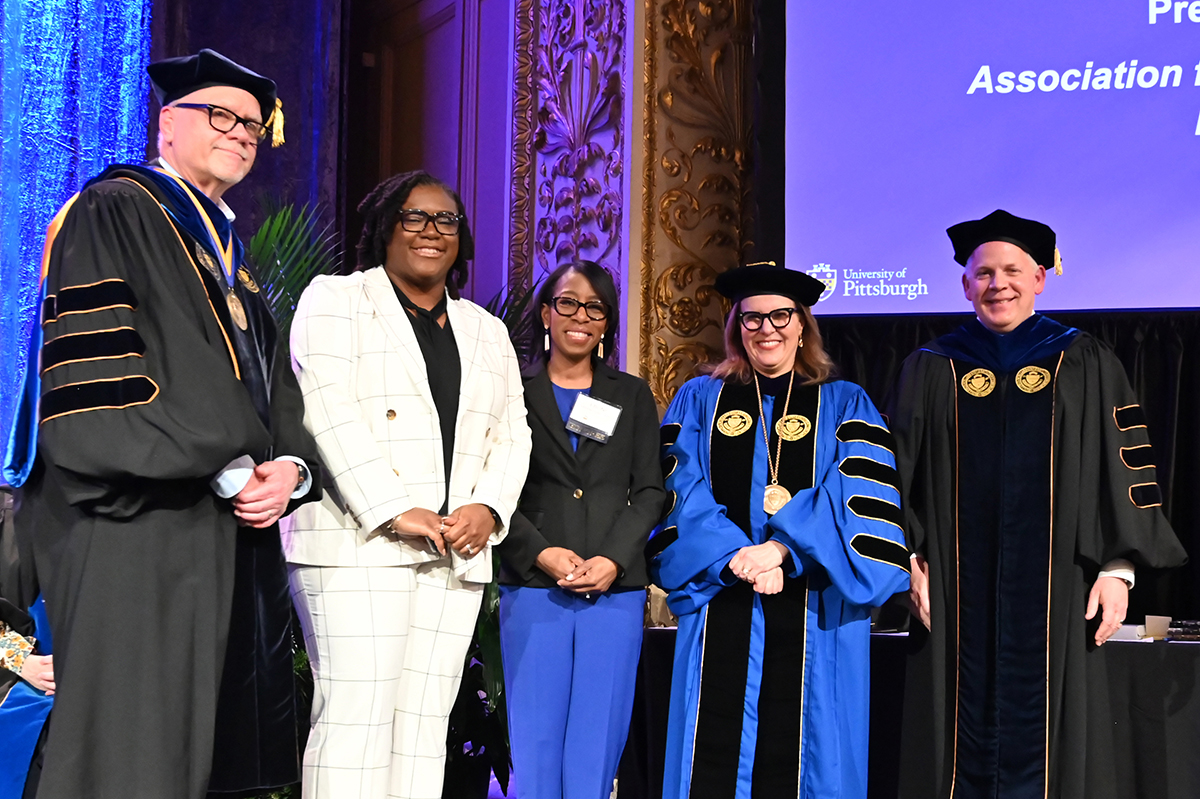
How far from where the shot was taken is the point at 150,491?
2303mm

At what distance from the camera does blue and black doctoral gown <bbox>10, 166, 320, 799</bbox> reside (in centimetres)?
221

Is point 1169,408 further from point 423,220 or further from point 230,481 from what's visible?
point 230,481

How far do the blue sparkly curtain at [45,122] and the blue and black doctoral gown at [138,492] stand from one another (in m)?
2.31

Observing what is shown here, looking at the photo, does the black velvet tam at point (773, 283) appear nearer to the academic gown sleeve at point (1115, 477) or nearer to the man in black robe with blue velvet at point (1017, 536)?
the man in black robe with blue velvet at point (1017, 536)

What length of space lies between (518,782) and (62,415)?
5.25ft

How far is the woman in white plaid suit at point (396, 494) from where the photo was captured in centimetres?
272

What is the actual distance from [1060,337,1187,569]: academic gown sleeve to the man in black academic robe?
7.45ft

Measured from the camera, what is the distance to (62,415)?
7.29 feet

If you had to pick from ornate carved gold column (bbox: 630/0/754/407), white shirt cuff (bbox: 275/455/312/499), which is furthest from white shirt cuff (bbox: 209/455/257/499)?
ornate carved gold column (bbox: 630/0/754/407)

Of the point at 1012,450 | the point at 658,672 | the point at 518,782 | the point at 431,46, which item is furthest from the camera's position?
the point at 431,46

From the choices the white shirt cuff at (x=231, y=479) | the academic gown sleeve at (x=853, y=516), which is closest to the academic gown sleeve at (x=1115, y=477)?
the academic gown sleeve at (x=853, y=516)

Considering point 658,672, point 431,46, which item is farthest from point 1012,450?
point 431,46

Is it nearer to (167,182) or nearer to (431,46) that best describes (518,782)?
(167,182)

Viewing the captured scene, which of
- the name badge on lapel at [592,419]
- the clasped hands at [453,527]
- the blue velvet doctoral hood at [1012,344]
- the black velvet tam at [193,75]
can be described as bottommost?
the clasped hands at [453,527]
